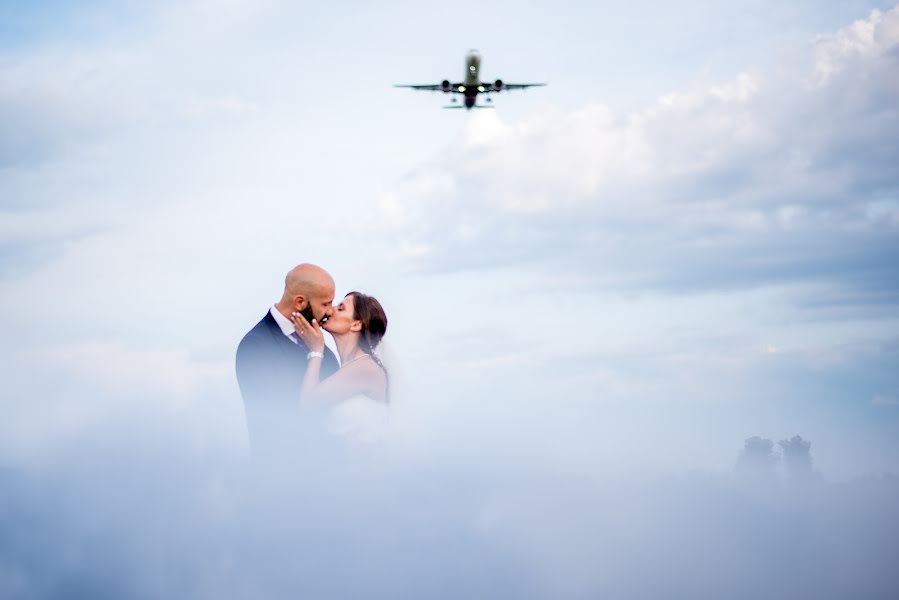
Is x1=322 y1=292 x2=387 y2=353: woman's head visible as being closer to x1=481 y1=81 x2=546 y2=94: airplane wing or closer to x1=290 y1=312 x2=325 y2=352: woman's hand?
x1=290 y1=312 x2=325 y2=352: woman's hand

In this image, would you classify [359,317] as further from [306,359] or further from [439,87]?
[439,87]

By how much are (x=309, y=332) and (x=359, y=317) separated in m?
2.05

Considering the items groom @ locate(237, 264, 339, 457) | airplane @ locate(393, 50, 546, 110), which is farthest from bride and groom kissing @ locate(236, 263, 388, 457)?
airplane @ locate(393, 50, 546, 110)

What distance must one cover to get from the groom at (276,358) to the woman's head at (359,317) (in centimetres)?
150

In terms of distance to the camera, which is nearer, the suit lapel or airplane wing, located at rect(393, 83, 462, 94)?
the suit lapel

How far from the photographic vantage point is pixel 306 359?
22250 mm

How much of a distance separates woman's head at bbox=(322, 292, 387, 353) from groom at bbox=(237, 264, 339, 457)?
150cm

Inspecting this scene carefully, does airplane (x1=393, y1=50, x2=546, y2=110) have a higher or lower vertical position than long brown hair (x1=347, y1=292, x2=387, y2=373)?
higher

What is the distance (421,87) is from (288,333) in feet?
115

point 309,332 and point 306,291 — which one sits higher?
point 306,291

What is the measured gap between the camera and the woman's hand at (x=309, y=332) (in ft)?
70.5

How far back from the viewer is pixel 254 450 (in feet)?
70.0

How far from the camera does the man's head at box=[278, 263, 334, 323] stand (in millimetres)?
21328

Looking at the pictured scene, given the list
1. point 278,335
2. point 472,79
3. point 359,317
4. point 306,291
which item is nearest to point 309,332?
point 278,335
